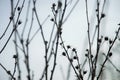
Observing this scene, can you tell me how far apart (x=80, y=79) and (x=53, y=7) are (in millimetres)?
1394

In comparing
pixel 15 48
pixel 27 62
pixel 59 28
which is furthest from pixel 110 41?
pixel 15 48

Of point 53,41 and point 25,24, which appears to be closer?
point 53,41

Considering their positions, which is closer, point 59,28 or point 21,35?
point 59,28

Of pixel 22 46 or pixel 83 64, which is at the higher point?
pixel 22 46

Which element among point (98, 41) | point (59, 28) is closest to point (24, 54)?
point (59, 28)

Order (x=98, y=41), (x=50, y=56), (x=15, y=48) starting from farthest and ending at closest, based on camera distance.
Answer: (x=15, y=48) < (x=50, y=56) < (x=98, y=41)

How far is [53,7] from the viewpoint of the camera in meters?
3.63

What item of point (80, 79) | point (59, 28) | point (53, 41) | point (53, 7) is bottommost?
point (80, 79)

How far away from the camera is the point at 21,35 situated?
396 cm

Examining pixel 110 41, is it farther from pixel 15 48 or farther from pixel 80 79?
pixel 15 48

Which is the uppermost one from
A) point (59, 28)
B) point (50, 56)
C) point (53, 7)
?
point (53, 7)

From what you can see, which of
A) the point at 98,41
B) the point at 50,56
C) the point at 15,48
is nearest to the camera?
the point at 98,41

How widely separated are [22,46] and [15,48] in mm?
139

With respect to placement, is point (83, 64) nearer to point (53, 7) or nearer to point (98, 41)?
point (98, 41)
